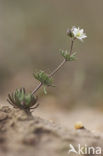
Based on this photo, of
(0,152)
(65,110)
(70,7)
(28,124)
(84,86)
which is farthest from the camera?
(70,7)

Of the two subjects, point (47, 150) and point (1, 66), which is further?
point (1, 66)

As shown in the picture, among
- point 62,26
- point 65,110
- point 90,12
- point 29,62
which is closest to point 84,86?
point 65,110

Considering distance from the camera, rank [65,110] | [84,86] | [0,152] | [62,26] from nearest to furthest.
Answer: [0,152] → [65,110] → [84,86] → [62,26]

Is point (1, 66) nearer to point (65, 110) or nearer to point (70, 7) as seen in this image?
point (65, 110)

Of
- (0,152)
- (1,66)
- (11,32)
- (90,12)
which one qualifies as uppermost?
(90,12)

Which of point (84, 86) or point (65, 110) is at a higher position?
point (84, 86)

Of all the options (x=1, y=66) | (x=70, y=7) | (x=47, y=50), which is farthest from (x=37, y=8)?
(x=1, y=66)
